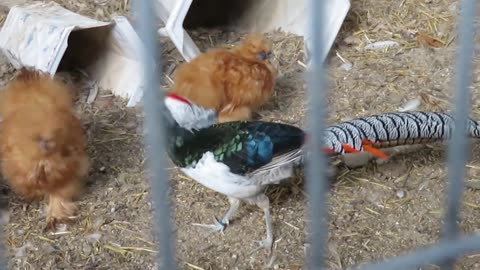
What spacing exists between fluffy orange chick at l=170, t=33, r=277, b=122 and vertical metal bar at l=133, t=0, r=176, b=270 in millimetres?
2104

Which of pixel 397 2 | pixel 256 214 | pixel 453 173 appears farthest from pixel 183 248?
pixel 397 2

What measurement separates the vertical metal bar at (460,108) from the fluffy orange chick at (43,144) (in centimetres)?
172

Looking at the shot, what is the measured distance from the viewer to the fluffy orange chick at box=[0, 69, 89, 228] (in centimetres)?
301

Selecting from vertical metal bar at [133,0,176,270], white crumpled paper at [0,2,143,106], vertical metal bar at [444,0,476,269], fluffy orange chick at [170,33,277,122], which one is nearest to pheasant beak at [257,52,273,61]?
fluffy orange chick at [170,33,277,122]

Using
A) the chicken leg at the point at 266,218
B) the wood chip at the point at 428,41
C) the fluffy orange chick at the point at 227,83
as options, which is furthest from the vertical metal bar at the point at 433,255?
the wood chip at the point at 428,41

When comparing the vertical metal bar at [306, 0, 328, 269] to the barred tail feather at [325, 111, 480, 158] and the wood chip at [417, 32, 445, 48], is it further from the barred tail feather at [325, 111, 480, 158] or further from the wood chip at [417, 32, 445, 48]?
the wood chip at [417, 32, 445, 48]

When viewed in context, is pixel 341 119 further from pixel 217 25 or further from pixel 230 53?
pixel 217 25

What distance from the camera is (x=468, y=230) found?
3002mm

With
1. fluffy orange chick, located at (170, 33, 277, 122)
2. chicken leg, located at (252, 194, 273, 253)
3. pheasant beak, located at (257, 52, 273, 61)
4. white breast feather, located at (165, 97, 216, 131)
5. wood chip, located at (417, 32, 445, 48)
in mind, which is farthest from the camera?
wood chip, located at (417, 32, 445, 48)

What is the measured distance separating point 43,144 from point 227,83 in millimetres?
822

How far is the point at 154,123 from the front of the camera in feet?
4.08

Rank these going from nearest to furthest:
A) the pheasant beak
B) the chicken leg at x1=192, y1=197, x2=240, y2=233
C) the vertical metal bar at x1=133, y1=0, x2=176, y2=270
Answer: the vertical metal bar at x1=133, y1=0, x2=176, y2=270
the chicken leg at x1=192, y1=197, x2=240, y2=233
the pheasant beak

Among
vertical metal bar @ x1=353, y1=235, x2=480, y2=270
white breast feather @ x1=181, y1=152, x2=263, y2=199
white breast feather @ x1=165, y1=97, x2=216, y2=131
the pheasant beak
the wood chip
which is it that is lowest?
the wood chip

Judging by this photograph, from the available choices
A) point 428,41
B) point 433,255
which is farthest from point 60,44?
point 433,255
